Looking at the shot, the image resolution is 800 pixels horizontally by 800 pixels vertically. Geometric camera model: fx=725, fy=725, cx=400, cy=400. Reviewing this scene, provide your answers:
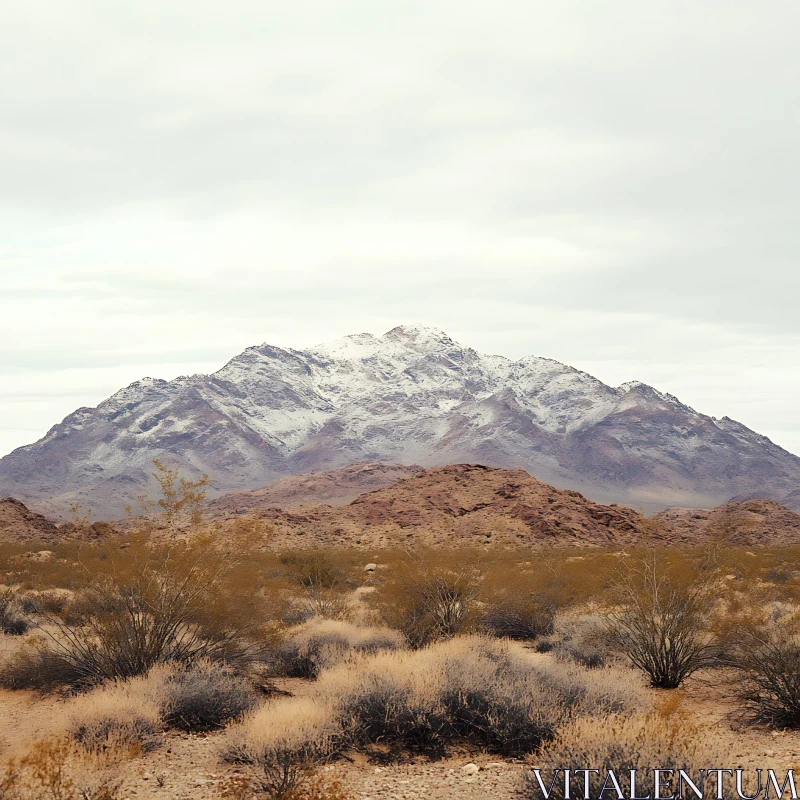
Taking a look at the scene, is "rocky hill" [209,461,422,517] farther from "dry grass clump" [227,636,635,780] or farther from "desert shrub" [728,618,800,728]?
"dry grass clump" [227,636,635,780]

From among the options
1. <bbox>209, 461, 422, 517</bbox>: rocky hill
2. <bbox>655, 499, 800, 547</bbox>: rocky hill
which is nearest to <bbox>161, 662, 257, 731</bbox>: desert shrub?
<bbox>655, 499, 800, 547</bbox>: rocky hill

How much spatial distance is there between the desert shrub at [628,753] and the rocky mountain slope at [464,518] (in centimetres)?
4403

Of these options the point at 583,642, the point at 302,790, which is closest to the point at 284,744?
the point at 302,790

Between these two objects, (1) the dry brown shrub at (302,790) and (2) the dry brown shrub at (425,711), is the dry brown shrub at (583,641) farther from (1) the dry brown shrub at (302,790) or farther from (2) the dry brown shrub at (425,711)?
(1) the dry brown shrub at (302,790)

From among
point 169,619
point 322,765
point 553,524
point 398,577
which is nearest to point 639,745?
point 322,765

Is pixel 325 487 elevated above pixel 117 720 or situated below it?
below

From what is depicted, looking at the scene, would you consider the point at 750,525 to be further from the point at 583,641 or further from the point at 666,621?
the point at 666,621

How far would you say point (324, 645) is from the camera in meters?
16.1

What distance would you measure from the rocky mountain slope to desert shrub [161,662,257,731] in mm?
40727

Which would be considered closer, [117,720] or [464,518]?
[117,720]

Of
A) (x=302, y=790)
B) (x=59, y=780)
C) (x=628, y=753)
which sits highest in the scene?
(x=59, y=780)

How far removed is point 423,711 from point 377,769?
51.0 inches

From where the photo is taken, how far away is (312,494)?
171 meters

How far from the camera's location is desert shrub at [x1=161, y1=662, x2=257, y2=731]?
436 inches
